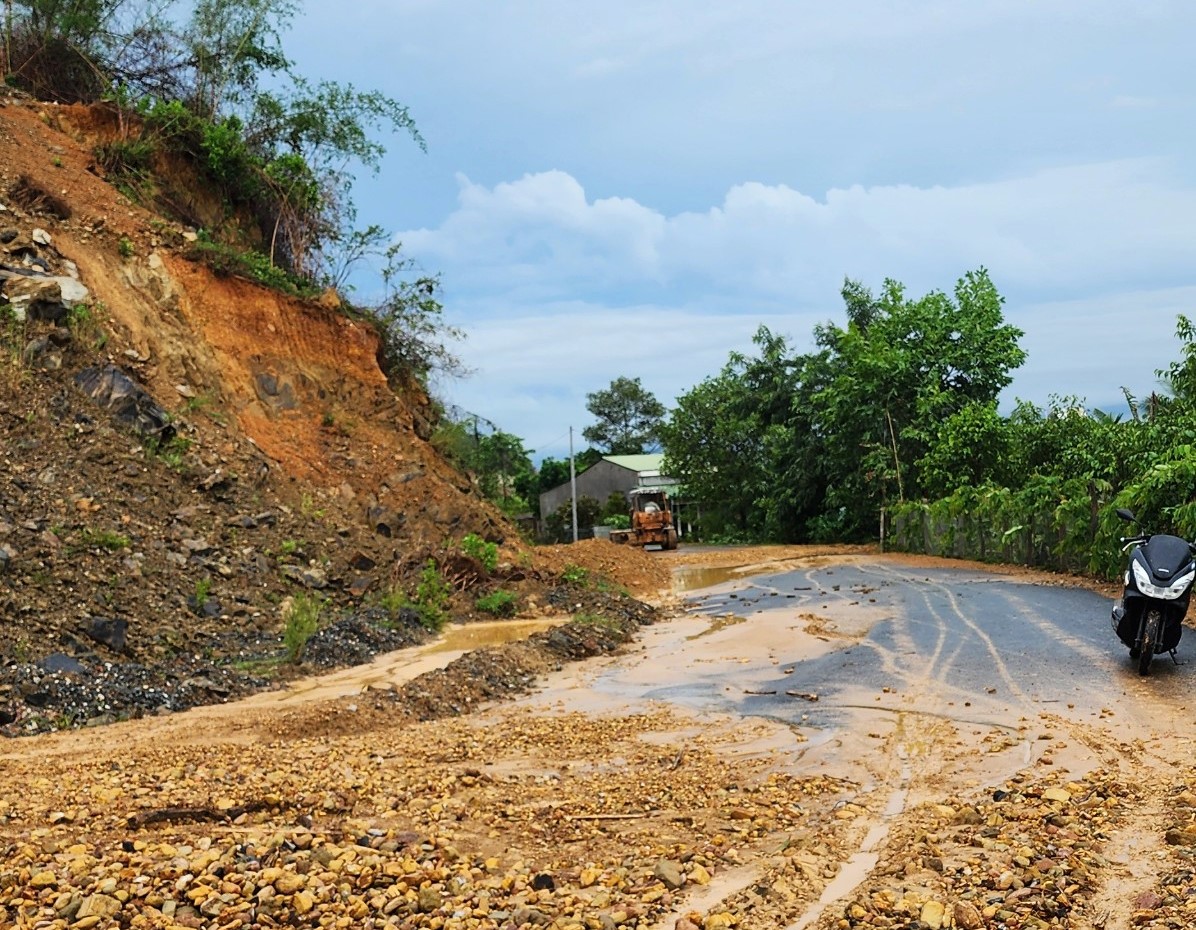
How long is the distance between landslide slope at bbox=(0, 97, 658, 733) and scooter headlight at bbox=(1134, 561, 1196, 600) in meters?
8.46

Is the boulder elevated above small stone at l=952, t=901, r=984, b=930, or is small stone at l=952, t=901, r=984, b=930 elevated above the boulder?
the boulder

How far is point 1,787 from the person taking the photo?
6.30 m

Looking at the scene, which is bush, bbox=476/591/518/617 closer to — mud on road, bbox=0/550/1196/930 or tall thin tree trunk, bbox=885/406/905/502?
mud on road, bbox=0/550/1196/930

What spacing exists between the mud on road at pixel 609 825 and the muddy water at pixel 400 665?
2.19 meters

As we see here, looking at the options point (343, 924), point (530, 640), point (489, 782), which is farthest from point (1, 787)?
point (530, 640)

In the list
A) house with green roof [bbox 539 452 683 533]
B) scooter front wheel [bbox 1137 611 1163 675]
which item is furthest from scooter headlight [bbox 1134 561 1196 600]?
house with green roof [bbox 539 452 683 533]

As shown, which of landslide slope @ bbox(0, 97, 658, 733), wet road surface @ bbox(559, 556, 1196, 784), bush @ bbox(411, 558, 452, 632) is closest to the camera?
wet road surface @ bbox(559, 556, 1196, 784)

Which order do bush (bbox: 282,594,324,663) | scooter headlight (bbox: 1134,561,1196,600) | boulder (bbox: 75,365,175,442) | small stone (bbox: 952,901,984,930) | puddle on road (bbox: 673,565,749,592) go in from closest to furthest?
small stone (bbox: 952,901,984,930) < scooter headlight (bbox: 1134,561,1196,600) < bush (bbox: 282,594,324,663) < boulder (bbox: 75,365,175,442) < puddle on road (bbox: 673,565,749,592)

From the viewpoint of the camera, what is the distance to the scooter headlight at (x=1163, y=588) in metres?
9.05

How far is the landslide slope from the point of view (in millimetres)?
11516

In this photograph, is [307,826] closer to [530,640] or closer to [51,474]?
[530,640]

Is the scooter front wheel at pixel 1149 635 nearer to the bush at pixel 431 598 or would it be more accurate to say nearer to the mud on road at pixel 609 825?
the mud on road at pixel 609 825

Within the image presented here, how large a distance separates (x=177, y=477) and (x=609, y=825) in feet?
42.3

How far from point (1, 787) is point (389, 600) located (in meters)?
9.87
